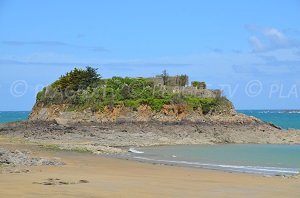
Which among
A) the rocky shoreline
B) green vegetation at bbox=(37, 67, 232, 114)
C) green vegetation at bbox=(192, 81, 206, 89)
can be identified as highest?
green vegetation at bbox=(192, 81, 206, 89)

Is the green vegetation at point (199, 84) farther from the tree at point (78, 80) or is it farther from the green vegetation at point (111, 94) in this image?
the tree at point (78, 80)

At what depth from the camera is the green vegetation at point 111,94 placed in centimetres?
4691

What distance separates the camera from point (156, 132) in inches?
1666

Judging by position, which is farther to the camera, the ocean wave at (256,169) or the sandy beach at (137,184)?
the ocean wave at (256,169)

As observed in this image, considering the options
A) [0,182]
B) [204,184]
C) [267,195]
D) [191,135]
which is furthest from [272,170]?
[191,135]

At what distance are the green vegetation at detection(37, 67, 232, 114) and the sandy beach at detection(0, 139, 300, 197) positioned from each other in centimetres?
2683

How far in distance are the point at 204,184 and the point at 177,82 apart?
3949 centimetres

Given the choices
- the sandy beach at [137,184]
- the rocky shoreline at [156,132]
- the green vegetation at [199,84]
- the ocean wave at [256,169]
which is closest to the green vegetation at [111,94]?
the green vegetation at [199,84]

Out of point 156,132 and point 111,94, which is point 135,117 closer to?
point 156,132

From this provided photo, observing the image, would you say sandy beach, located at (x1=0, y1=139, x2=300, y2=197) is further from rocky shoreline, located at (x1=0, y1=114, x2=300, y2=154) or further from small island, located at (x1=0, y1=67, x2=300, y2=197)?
rocky shoreline, located at (x1=0, y1=114, x2=300, y2=154)

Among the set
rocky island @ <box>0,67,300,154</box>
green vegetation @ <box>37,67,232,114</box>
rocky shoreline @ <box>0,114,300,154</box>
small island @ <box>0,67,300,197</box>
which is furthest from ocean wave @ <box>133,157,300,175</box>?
green vegetation @ <box>37,67,232,114</box>

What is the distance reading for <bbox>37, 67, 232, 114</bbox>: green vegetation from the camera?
4691 cm

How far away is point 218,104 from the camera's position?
48.4 meters

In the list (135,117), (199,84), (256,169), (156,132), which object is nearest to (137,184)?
(256,169)
